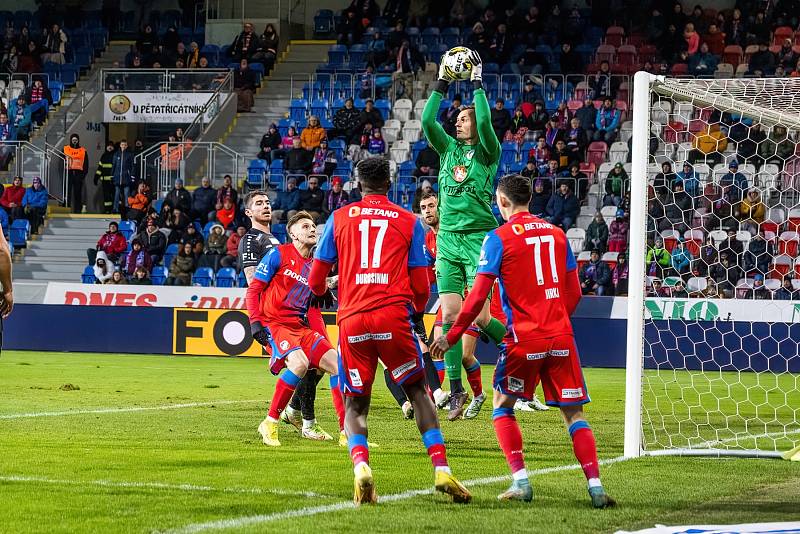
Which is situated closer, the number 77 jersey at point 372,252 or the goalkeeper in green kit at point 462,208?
the number 77 jersey at point 372,252

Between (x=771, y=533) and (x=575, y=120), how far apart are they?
18320mm

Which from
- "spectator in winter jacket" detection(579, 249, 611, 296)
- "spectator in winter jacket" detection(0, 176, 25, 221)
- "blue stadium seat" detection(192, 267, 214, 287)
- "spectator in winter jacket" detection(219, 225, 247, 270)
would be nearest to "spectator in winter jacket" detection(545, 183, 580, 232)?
"spectator in winter jacket" detection(579, 249, 611, 296)

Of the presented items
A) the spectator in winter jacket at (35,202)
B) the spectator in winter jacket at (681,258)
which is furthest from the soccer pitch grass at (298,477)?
the spectator in winter jacket at (35,202)

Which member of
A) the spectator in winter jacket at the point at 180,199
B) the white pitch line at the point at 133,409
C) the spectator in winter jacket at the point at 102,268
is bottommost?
the white pitch line at the point at 133,409

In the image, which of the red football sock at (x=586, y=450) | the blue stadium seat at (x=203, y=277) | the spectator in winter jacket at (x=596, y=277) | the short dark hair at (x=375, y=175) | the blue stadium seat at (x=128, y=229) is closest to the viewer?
the red football sock at (x=586, y=450)

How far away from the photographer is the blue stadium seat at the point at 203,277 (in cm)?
2248

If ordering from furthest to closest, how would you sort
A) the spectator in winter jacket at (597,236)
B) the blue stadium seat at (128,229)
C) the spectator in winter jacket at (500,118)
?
the blue stadium seat at (128,229) < the spectator in winter jacket at (500,118) < the spectator in winter jacket at (597,236)

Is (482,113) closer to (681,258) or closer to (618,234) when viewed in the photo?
(681,258)

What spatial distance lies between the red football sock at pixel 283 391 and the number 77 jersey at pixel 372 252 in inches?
104

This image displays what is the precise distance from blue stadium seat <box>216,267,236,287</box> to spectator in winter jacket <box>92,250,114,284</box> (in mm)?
2316

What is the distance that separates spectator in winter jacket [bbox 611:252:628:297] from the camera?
63.4 feet

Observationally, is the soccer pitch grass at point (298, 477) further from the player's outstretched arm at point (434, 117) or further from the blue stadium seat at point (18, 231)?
the blue stadium seat at point (18, 231)

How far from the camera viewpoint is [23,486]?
22.3ft

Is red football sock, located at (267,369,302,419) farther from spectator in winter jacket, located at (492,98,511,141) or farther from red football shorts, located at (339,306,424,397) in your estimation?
spectator in winter jacket, located at (492,98,511,141)
